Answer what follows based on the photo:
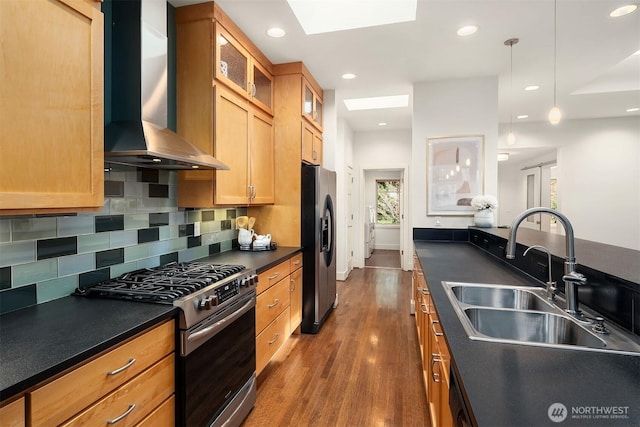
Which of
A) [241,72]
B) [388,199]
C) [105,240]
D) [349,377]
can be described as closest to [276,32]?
[241,72]

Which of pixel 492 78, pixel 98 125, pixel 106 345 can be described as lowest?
pixel 106 345

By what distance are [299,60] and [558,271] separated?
113 inches

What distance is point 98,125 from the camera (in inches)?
52.9

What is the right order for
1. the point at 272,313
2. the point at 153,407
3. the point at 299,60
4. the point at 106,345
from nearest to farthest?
the point at 106,345, the point at 153,407, the point at 272,313, the point at 299,60

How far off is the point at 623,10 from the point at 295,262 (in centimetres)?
325

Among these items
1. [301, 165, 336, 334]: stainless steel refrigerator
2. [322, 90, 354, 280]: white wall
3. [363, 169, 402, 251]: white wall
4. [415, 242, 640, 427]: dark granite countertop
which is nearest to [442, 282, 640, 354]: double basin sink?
[415, 242, 640, 427]: dark granite countertop

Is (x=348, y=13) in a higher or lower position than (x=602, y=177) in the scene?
higher

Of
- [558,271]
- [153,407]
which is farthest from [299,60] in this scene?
[153,407]

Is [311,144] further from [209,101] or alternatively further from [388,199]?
[388,199]

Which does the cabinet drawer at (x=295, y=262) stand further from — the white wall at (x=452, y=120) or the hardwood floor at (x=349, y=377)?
the white wall at (x=452, y=120)

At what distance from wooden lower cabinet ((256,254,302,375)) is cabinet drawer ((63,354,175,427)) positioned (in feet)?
3.00

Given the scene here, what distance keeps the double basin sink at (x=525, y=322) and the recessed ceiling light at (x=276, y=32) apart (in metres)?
2.37

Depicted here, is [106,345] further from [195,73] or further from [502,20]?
[502,20]

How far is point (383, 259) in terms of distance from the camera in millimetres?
7504
